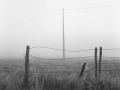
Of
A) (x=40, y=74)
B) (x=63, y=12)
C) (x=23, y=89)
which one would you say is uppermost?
(x=63, y=12)

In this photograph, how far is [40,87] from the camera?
693 cm

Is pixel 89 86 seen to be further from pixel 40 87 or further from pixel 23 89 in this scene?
pixel 23 89

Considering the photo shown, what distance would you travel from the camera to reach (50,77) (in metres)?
7.71

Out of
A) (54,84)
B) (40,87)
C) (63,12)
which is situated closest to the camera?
(40,87)

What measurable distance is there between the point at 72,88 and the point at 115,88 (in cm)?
194

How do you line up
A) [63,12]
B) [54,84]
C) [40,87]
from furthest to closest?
[63,12]
[54,84]
[40,87]

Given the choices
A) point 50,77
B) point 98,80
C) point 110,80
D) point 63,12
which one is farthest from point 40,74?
point 63,12

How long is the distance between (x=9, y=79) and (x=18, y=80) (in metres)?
0.51

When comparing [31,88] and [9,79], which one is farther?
[9,79]

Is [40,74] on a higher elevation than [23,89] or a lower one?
higher

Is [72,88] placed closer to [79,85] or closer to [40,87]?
[79,85]

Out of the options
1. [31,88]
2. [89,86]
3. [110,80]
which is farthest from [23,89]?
[110,80]

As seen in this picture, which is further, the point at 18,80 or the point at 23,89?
the point at 18,80

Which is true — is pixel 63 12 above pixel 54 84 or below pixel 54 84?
above
